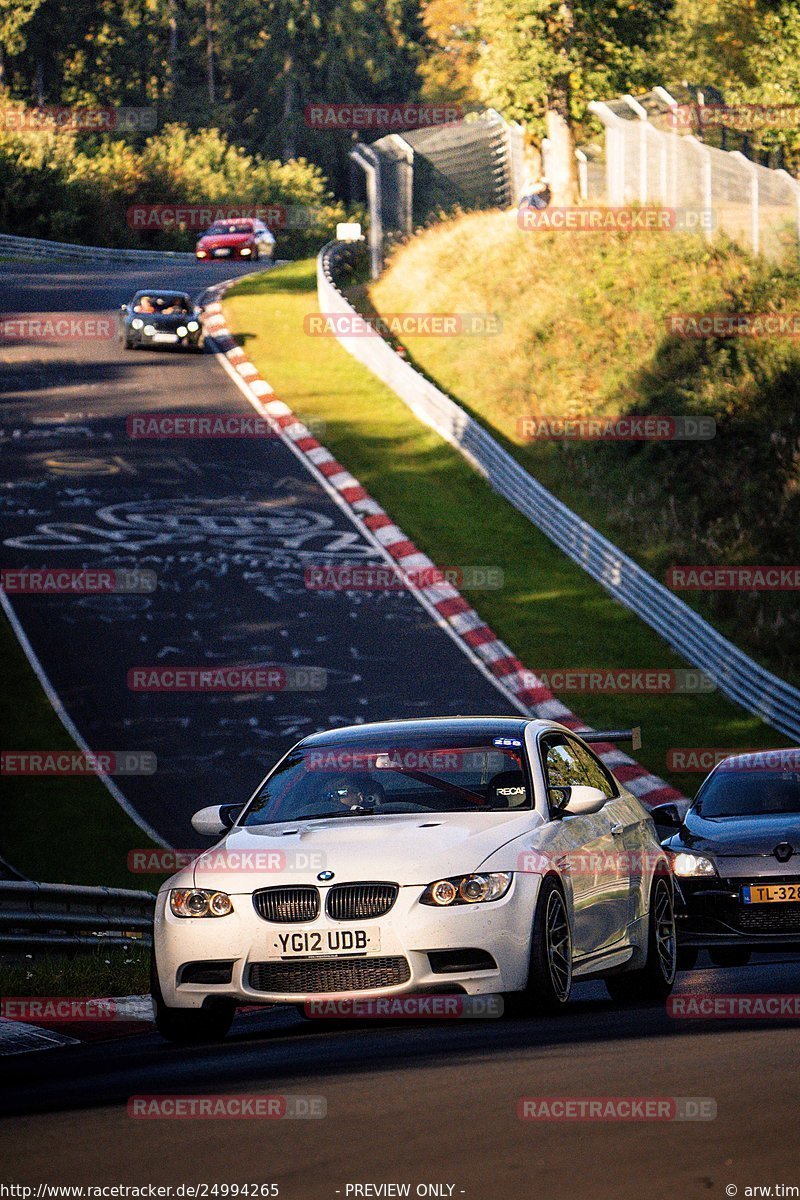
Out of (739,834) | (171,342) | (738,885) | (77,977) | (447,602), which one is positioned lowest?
(447,602)

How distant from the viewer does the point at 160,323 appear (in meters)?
41.6

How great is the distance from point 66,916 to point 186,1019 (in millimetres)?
3542

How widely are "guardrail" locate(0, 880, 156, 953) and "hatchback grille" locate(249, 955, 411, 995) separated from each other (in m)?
3.04

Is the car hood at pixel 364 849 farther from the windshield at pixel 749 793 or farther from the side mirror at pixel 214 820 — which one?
the windshield at pixel 749 793

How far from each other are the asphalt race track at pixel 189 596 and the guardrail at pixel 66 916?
4250 mm

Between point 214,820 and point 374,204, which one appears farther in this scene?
point 374,204

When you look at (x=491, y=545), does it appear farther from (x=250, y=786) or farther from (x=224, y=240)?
(x=224, y=240)

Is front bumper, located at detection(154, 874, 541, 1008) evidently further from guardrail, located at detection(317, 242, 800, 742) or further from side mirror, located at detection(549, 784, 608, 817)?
guardrail, located at detection(317, 242, 800, 742)

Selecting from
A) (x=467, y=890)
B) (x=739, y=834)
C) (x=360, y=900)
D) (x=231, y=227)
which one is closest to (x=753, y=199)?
(x=739, y=834)

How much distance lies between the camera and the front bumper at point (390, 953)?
8.78 metres

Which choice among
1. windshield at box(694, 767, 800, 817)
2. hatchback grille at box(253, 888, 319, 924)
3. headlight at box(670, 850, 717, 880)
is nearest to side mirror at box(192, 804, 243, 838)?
hatchback grille at box(253, 888, 319, 924)

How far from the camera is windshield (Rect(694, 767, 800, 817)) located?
14.5 meters

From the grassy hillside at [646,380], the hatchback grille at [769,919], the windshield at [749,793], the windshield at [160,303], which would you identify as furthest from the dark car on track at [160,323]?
the hatchback grille at [769,919]

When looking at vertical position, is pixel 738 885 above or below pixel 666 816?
below
